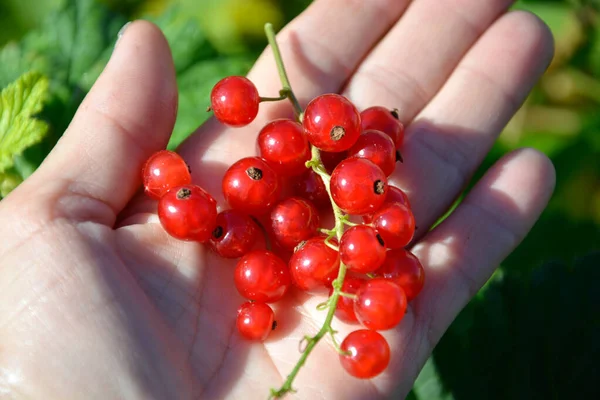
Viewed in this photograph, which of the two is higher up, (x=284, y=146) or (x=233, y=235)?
(x=284, y=146)

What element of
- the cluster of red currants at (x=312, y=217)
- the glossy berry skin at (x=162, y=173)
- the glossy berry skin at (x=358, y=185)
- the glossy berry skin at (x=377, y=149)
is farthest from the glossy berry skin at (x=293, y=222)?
the glossy berry skin at (x=162, y=173)

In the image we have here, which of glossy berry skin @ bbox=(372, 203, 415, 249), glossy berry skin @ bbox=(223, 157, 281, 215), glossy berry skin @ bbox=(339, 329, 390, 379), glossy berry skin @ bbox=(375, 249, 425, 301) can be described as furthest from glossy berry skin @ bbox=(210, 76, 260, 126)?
glossy berry skin @ bbox=(339, 329, 390, 379)

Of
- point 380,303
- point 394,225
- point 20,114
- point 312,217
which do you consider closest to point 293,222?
point 312,217

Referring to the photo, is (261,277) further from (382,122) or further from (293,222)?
(382,122)

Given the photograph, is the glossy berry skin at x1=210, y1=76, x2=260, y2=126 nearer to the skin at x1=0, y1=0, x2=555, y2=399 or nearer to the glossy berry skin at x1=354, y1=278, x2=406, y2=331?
the skin at x1=0, y1=0, x2=555, y2=399

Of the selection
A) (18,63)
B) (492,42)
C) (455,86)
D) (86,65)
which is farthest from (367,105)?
(18,63)

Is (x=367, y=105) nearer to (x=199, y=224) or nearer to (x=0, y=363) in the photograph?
(x=199, y=224)
